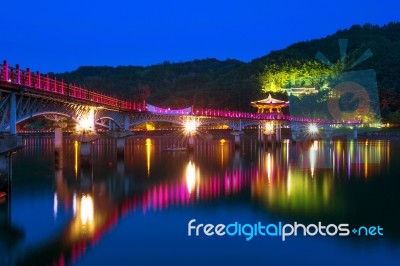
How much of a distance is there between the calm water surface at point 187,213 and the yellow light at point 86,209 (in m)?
0.05

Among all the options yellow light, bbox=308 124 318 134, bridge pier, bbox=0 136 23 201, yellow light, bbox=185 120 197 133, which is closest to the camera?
bridge pier, bbox=0 136 23 201

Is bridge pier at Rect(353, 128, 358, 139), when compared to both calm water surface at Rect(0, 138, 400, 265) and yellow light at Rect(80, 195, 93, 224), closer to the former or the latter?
calm water surface at Rect(0, 138, 400, 265)

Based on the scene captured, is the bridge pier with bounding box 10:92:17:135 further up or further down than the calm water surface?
further up

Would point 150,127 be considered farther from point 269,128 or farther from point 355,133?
point 355,133

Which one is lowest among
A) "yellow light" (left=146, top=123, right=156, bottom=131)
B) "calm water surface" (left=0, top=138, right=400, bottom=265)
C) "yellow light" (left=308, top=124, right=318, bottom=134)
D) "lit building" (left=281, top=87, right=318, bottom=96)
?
"calm water surface" (left=0, top=138, right=400, bottom=265)

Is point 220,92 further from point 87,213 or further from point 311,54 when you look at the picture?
point 87,213

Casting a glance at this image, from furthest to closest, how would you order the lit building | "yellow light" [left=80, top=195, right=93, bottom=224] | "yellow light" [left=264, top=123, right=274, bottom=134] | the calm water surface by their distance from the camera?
the lit building, "yellow light" [left=264, top=123, right=274, bottom=134], "yellow light" [left=80, top=195, right=93, bottom=224], the calm water surface

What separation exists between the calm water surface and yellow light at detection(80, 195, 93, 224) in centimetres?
5

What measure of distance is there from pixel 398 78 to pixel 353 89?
18.7 metres

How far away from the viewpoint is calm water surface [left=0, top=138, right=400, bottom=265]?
1628 cm

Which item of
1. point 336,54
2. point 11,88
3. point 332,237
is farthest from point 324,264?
point 336,54

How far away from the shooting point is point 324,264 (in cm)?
1564

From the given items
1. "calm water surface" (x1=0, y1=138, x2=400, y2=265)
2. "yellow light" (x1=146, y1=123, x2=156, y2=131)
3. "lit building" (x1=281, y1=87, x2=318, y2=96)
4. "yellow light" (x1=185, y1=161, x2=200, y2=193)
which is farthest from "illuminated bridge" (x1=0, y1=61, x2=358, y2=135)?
"lit building" (x1=281, y1=87, x2=318, y2=96)

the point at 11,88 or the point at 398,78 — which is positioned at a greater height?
the point at 398,78
